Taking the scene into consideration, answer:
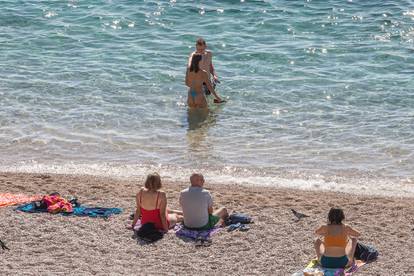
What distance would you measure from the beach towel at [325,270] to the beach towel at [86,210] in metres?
2.88

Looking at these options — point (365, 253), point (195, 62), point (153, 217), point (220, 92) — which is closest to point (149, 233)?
point (153, 217)

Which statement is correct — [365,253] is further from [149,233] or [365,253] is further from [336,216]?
[149,233]

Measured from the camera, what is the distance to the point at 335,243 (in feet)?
33.2

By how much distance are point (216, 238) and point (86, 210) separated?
1841 millimetres

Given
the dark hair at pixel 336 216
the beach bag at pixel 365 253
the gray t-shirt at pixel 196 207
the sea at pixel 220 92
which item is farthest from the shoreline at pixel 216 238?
the sea at pixel 220 92

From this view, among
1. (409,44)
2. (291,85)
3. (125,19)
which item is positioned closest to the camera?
(291,85)

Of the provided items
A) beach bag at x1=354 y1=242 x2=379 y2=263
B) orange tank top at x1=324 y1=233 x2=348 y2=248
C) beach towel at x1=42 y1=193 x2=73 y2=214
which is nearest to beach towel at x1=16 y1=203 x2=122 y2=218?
beach towel at x1=42 y1=193 x2=73 y2=214

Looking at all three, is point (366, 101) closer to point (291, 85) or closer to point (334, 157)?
point (291, 85)

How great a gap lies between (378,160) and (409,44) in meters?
6.89

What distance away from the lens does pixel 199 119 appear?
1692cm

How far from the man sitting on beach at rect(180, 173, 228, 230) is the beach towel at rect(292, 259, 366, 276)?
5.41 ft

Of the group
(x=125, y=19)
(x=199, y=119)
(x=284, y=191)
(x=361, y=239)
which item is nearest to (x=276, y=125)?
(x=199, y=119)

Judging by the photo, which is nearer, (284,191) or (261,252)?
(261,252)

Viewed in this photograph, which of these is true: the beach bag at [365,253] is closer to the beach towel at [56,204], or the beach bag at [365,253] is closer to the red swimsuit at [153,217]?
the red swimsuit at [153,217]
